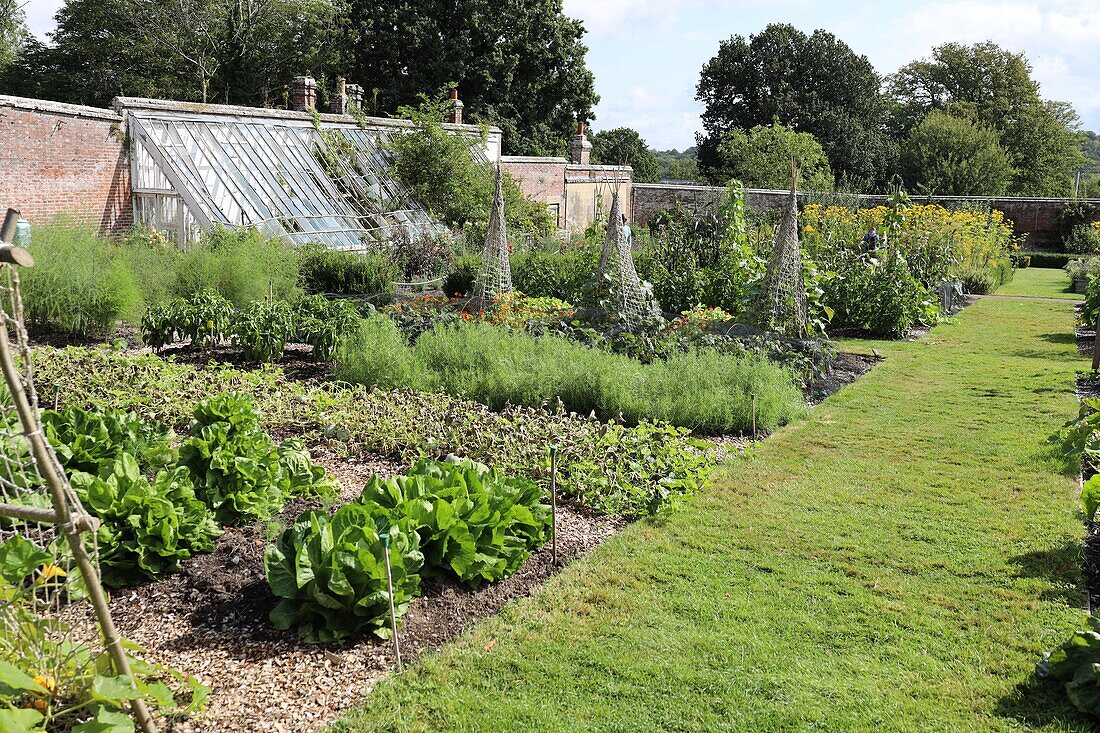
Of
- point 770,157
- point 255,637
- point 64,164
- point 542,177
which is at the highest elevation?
point 770,157

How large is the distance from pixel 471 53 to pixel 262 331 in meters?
25.4

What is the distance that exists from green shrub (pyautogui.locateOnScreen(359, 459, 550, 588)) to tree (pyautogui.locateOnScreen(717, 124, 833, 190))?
26.6 meters

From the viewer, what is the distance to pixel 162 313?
8.63 m

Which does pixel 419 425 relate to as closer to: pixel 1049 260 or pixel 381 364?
pixel 381 364

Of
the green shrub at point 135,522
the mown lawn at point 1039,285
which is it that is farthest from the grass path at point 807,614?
the mown lawn at point 1039,285

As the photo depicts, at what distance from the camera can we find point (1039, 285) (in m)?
19.3

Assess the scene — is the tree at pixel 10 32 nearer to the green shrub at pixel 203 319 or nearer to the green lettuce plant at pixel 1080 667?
the green shrub at pixel 203 319

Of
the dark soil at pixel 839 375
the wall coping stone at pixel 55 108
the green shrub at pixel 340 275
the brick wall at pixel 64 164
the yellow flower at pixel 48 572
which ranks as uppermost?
the wall coping stone at pixel 55 108

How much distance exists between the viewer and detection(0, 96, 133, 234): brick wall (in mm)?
13008

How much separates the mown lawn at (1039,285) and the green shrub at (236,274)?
14.0 m

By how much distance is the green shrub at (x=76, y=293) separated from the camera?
9.20m

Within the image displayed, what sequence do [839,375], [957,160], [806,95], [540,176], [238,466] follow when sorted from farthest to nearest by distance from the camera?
1. [806,95]
2. [957,160]
3. [540,176]
4. [839,375]
5. [238,466]

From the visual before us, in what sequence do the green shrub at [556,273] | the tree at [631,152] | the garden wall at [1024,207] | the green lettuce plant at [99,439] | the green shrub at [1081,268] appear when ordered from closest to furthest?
the green lettuce plant at [99,439] < the green shrub at [556,273] < the green shrub at [1081,268] < the garden wall at [1024,207] < the tree at [631,152]

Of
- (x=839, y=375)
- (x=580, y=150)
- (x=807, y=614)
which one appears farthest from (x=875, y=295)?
(x=580, y=150)
